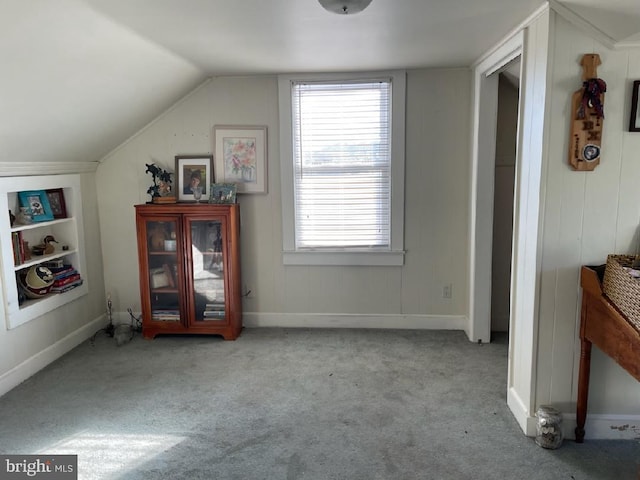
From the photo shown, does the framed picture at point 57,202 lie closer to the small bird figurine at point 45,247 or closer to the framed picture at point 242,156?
the small bird figurine at point 45,247

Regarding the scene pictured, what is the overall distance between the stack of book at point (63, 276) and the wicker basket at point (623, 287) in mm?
3535

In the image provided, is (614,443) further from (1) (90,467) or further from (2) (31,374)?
(2) (31,374)

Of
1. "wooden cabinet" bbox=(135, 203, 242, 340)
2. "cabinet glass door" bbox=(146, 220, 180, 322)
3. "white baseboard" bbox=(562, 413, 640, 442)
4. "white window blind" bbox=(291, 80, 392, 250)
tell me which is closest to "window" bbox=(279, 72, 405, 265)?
"white window blind" bbox=(291, 80, 392, 250)

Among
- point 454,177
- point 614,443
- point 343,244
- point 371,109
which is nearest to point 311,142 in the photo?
point 371,109

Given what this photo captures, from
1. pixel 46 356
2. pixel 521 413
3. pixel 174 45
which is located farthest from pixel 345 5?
pixel 46 356

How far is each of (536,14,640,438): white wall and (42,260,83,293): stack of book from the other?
3.28 meters

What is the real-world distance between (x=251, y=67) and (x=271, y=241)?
1393 mm

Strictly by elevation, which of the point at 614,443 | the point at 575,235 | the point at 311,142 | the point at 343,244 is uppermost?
the point at 311,142

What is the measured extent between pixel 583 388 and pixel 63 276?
3.53m

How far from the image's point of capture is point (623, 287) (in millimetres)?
2020

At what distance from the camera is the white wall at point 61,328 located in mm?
3041

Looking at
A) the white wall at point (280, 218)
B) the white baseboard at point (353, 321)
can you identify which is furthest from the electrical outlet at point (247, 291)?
the white baseboard at point (353, 321)

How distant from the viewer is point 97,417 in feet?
8.78

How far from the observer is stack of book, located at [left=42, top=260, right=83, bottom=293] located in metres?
3.57
